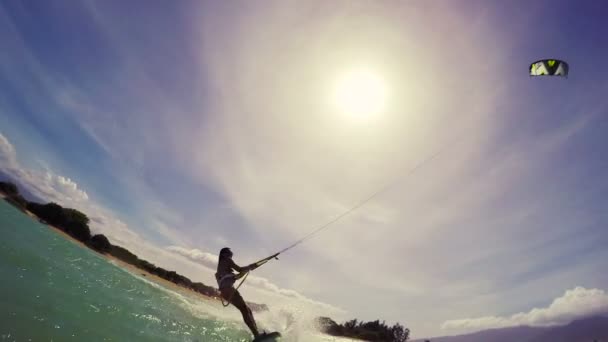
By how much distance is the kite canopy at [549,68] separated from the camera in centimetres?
1547

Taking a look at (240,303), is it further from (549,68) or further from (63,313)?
(549,68)

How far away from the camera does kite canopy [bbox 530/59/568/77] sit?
50.8 ft

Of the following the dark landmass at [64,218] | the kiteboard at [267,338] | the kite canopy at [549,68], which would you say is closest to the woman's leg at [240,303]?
the kiteboard at [267,338]

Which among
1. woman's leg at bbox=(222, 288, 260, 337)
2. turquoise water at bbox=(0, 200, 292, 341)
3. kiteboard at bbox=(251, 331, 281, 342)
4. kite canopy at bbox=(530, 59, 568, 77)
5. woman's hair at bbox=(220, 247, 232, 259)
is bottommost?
turquoise water at bbox=(0, 200, 292, 341)

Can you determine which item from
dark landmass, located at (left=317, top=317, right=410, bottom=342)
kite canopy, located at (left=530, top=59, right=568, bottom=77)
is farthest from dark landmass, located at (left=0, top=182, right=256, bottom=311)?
kite canopy, located at (left=530, top=59, right=568, bottom=77)

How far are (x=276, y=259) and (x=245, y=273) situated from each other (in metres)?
1.24

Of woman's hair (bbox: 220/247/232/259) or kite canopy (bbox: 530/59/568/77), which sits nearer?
woman's hair (bbox: 220/247/232/259)

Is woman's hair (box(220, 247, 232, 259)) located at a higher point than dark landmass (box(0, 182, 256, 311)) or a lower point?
higher

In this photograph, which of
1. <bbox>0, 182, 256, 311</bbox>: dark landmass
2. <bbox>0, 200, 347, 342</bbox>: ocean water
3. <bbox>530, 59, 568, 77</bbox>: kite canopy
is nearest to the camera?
<bbox>0, 200, 347, 342</bbox>: ocean water

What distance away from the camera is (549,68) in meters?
15.8

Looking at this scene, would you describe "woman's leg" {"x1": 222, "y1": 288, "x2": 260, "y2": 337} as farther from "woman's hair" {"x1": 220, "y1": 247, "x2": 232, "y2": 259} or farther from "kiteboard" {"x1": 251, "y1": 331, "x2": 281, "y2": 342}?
"woman's hair" {"x1": 220, "y1": 247, "x2": 232, "y2": 259}

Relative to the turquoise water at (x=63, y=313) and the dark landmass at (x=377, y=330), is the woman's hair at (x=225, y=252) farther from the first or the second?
the dark landmass at (x=377, y=330)

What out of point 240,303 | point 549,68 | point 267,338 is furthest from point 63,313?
point 549,68

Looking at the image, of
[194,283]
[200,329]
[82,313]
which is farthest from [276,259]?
[194,283]
